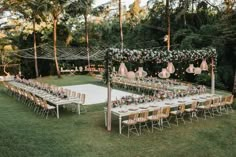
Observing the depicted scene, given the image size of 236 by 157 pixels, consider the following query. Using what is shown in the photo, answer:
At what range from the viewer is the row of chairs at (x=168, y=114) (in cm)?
980

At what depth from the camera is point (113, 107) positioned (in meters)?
10.8

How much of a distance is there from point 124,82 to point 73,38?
1416 cm

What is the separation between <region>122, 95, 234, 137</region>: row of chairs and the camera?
9.80m

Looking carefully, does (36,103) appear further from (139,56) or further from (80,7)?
(80,7)

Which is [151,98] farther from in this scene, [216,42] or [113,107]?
[216,42]

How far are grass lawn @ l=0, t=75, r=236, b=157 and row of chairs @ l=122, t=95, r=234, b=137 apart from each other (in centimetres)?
43

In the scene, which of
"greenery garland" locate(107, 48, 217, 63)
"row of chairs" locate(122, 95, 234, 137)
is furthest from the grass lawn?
"greenery garland" locate(107, 48, 217, 63)

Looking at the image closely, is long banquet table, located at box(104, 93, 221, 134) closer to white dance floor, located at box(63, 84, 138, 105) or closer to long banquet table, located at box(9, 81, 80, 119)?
long banquet table, located at box(9, 81, 80, 119)

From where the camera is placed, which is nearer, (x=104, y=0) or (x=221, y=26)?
(x=221, y=26)

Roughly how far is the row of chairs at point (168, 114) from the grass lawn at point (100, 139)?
433 mm

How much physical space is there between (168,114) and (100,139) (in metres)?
2.80

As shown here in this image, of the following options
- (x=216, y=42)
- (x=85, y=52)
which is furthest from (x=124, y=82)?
(x=85, y=52)

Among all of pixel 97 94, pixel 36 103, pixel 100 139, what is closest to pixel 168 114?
pixel 100 139

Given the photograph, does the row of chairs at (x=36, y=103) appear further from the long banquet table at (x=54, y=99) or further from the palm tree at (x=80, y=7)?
the palm tree at (x=80, y=7)
